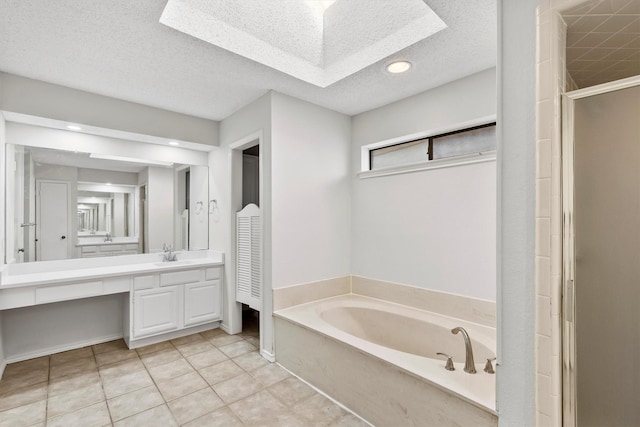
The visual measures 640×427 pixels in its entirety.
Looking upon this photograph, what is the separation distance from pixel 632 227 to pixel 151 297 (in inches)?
137

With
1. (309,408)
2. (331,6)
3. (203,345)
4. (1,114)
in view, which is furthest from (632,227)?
(1,114)

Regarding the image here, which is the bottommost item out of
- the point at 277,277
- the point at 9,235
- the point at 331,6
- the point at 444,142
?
the point at 277,277

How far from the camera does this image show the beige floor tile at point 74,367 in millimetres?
2514

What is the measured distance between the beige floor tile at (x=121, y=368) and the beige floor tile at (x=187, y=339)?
0.43m

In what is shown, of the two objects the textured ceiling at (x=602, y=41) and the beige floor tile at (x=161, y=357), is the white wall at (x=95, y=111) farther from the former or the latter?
the textured ceiling at (x=602, y=41)

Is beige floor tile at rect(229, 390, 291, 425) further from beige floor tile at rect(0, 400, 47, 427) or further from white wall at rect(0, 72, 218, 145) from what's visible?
white wall at rect(0, 72, 218, 145)

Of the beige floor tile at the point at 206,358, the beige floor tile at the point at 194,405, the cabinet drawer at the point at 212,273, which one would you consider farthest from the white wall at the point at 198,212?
the beige floor tile at the point at 194,405

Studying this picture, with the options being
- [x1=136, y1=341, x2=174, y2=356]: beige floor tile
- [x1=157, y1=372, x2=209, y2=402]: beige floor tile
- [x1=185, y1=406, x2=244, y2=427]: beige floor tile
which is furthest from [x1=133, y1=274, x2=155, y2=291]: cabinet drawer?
[x1=185, y1=406, x2=244, y2=427]: beige floor tile

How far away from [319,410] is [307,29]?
8.91 feet

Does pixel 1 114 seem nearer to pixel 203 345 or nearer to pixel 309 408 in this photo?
pixel 203 345

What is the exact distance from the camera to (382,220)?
120 inches

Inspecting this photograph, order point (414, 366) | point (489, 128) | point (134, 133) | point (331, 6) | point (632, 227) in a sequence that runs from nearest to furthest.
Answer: point (632, 227)
point (414, 366)
point (331, 6)
point (489, 128)
point (134, 133)

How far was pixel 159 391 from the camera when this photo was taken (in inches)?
88.9

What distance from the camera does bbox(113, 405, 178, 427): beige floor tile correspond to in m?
1.89
